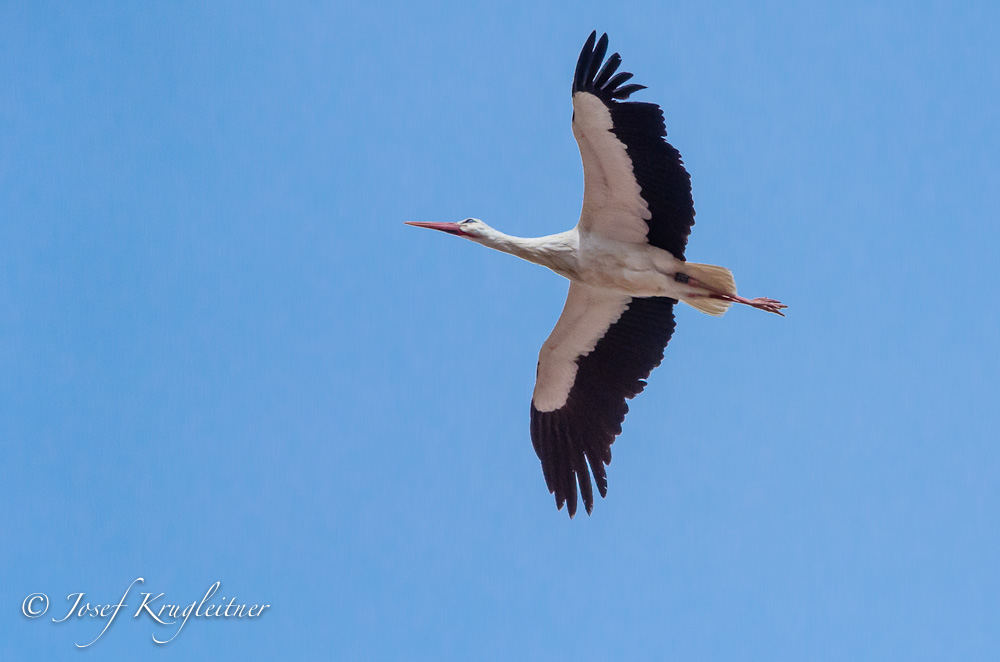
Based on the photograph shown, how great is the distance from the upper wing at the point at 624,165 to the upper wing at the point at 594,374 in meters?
0.64

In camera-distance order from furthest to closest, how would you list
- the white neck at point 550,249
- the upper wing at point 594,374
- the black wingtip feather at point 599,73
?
the upper wing at point 594,374 < the white neck at point 550,249 < the black wingtip feather at point 599,73

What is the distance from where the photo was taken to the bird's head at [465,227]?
8195 mm

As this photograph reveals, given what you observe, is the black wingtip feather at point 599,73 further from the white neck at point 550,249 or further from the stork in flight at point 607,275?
the white neck at point 550,249

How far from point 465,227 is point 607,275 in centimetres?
114

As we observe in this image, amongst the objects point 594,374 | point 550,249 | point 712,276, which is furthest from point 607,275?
point 594,374

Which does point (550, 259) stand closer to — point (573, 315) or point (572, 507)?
point (573, 315)

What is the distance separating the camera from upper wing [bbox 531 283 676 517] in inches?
330

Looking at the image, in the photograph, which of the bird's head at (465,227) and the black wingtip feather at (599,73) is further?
the bird's head at (465,227)

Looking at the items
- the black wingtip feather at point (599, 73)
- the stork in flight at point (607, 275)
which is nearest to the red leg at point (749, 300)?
the stork in flight at point (607, 275)

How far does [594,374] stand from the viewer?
8.56m

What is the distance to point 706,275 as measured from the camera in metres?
7.82

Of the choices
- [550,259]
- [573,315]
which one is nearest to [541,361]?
[573,315]

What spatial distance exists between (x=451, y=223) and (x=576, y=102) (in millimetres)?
1583

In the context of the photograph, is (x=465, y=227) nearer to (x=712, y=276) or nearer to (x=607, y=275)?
(x=607, y=275)
